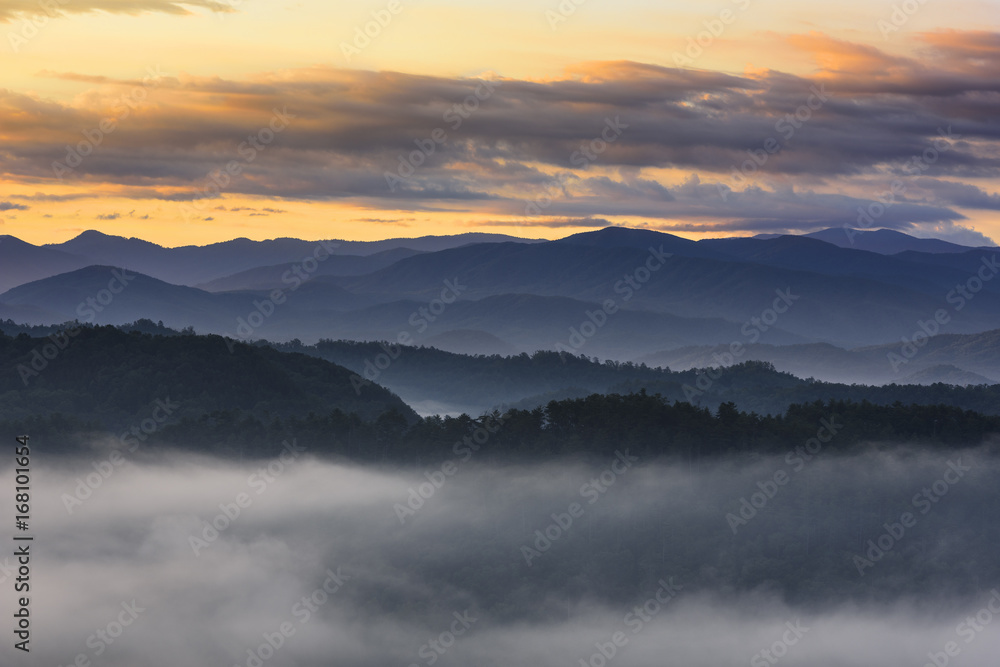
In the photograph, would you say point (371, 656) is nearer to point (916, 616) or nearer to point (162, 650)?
point (162, 650)

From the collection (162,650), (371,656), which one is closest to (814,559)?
(371,656)

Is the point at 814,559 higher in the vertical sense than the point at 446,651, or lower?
higher

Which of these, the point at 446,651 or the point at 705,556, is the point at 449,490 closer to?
the point at 446,651

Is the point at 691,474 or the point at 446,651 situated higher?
the point at 691,474

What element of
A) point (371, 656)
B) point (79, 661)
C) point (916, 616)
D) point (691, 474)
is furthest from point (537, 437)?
point (79, 661)

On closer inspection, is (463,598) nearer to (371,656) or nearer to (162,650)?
(371,656)

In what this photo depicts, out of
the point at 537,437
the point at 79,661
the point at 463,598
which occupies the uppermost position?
the point at 537,437

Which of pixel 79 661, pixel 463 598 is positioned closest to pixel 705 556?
pixel 463 598

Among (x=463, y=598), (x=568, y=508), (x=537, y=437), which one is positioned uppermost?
(x=537, y=437)
